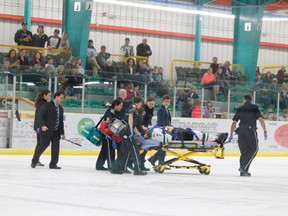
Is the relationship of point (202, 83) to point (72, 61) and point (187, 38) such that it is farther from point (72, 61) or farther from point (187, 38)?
point (187, 38)

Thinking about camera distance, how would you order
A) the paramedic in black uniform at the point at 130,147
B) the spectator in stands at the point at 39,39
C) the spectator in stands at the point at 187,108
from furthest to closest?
the spectator in stands at the point at 39,39, the spectator in stands at the point at 187,108, the paramedic in black uniform at the point at 130,147

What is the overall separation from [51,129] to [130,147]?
6.39 ft

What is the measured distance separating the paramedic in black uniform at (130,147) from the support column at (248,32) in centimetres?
1521

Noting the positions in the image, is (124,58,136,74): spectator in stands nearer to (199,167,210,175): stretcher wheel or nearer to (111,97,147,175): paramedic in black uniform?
(199,167,210,175): stretcher wheel

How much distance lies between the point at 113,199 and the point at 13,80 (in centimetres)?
1089

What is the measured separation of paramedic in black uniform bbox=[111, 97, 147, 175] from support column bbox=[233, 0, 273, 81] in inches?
599

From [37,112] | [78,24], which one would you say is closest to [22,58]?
[78,24]

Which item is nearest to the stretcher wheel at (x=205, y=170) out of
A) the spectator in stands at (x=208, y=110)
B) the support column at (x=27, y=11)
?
the spectator in stands at (x=208, y=110)

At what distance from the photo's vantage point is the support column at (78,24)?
82.6 ft

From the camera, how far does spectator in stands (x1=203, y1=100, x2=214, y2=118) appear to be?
23852 mm

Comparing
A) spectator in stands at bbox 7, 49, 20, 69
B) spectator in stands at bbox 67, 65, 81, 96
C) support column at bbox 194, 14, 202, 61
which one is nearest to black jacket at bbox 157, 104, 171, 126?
spectator in stands at bbox 67, 65, 81, 96

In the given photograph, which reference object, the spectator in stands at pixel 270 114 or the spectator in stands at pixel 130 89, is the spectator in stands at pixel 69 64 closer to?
the spectator in stands at pixel 130 89

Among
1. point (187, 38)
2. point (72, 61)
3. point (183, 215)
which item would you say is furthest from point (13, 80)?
point (187, 38)

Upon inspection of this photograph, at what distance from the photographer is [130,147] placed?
14.6 metres
